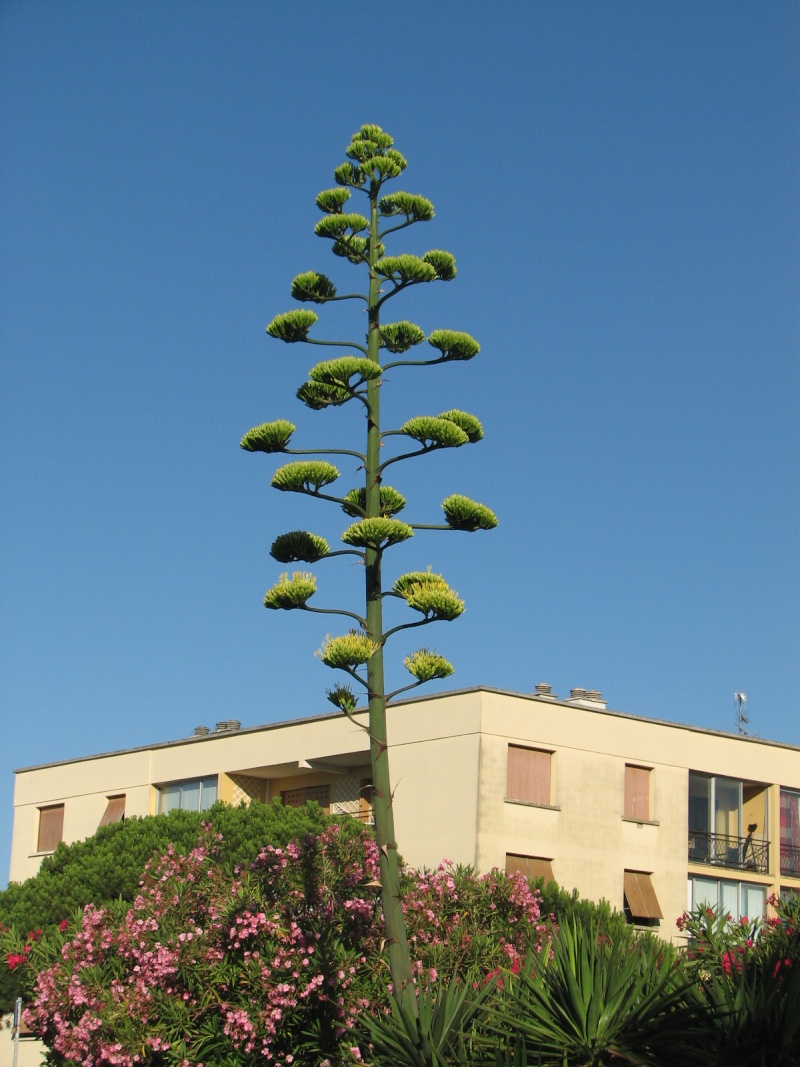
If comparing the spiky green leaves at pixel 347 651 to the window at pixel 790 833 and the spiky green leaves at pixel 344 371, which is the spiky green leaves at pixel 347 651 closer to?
the spiky green leaves at pixel 344 371

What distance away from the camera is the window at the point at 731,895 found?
35375 mm

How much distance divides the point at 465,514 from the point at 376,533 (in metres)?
1.23

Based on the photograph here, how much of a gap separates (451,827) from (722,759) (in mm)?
7867

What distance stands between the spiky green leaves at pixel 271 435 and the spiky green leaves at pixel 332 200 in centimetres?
250

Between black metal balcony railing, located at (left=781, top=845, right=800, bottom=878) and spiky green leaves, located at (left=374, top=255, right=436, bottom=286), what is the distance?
25.7 meters

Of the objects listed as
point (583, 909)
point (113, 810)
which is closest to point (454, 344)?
point (583, 909)

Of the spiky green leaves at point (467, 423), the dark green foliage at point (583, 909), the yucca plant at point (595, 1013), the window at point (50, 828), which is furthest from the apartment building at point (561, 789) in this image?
the yucca plant at point (595, 1013)

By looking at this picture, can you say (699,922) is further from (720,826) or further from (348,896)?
(720,826)

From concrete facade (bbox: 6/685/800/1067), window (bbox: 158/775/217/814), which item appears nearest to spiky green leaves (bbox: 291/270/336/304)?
concrete facade (bbox: 6/685/800/1067)

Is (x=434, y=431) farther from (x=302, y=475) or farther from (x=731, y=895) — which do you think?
(x=731, y=895)

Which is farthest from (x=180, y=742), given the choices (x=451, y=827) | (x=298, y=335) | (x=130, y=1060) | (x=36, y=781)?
(x=298, y=335)

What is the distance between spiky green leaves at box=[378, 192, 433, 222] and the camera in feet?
50.8

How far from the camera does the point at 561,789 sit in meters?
33.9

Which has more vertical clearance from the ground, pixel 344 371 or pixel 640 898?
pixel 344 371
